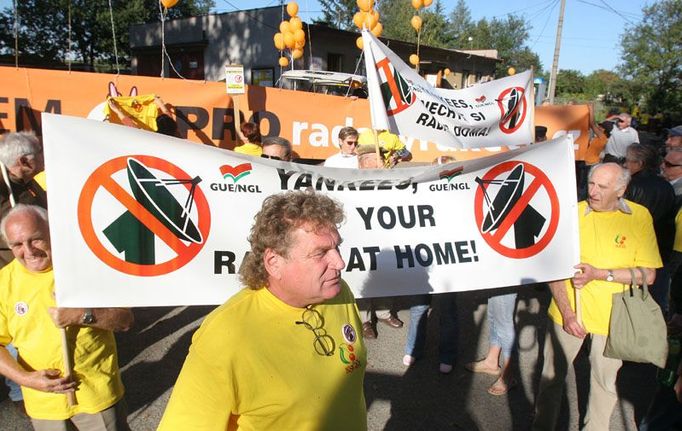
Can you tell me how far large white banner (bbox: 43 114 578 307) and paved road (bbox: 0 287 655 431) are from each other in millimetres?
1152

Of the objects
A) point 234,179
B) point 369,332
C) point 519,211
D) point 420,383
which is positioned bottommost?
point 420,383

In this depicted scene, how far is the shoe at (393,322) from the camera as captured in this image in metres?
4.80

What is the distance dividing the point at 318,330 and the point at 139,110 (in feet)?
17.3

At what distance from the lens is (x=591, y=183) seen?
2859 millimetres

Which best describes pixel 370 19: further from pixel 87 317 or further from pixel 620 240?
pixel 87 317

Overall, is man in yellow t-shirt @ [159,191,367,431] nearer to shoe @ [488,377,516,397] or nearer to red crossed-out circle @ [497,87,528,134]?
shoe @ [488,377,516,397]

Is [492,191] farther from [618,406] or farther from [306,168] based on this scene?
[618,406]

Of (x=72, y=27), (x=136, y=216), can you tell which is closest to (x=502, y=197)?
(x=136, y=216)

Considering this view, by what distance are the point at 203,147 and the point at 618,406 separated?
3.55 m

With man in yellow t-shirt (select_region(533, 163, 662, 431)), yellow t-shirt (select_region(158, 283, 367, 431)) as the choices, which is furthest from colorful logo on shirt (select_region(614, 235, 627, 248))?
yellow t-shirt (select_region(158, 283, 367, 431))

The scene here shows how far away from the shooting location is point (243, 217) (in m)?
2.44

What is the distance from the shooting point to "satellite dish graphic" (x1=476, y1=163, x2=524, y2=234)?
115 inches

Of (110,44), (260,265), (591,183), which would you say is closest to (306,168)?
(260,265)

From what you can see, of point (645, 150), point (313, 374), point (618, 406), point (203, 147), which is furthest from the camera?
point (645, 150)
